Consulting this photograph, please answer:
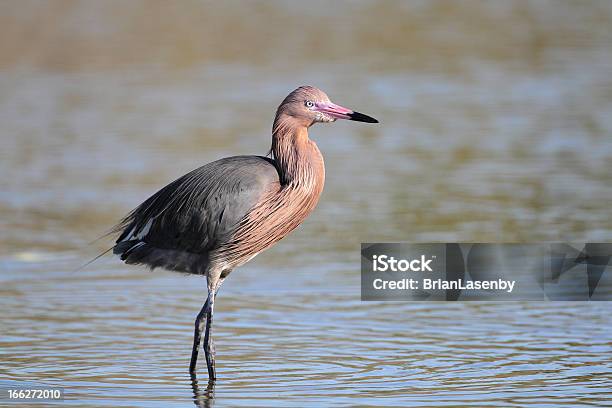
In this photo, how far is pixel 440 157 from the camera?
51.1 feet

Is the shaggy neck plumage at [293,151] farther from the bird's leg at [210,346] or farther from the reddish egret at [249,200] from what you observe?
the bird's leg at [210,346]

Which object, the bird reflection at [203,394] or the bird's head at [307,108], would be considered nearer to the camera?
the bird reflection at [203,394]

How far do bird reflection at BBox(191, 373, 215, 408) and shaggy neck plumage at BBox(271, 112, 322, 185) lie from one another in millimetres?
1337

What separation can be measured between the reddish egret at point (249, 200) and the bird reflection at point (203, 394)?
138 mm

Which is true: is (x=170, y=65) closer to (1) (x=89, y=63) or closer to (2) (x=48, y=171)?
(1) (x=89, y=63)

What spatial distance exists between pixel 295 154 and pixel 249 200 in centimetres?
41

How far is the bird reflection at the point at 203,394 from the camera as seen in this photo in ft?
24.8

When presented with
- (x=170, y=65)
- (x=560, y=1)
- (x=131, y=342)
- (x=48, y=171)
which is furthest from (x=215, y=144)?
(x=560, y=1)

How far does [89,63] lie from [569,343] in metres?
14.3

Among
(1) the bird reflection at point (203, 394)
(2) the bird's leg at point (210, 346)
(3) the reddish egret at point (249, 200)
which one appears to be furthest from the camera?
(3) the reddish egret at point (249, 200)

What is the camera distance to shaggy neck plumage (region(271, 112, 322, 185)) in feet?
27.6

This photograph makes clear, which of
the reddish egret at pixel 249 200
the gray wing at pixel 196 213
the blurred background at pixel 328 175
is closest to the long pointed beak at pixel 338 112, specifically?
the reddish egret at pixel 249 200

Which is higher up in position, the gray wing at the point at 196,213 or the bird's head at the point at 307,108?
the bird's head at the point at 307,108

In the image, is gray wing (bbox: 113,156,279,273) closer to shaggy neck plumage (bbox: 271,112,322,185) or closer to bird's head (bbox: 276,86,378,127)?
shaggy neck plumage (bbox: 271,112,322,185)
